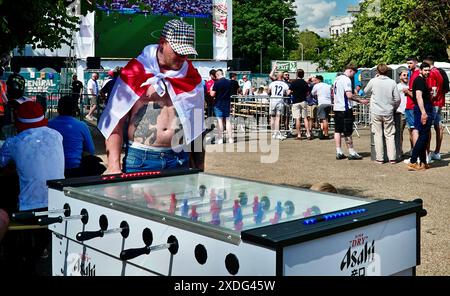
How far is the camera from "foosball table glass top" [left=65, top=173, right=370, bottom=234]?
9.41ft

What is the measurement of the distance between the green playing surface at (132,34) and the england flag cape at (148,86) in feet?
116

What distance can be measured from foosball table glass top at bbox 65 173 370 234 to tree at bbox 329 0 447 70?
38132 mm

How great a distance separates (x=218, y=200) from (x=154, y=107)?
1393 millimetres

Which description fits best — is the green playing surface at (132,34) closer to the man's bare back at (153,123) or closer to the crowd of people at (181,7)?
the crowd of people at (181,7)

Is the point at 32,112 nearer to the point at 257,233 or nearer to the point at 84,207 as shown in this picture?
the point at 84,207

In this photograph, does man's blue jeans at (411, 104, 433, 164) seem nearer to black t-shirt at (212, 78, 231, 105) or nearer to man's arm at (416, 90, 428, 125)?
man's arm at (416, 90, 428, 125)

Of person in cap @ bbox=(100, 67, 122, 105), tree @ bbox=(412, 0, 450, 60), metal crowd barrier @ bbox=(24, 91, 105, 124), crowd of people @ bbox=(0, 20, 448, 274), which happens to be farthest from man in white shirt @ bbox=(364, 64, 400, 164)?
tree @ bbox=(412, 0, 450, 60)

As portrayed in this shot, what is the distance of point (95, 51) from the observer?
1555 inches

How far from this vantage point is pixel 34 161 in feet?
16.4

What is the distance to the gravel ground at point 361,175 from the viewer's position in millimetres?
6512

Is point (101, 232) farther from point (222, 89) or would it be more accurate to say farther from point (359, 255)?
point (222, 89)

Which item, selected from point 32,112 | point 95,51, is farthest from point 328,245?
point 95,51
